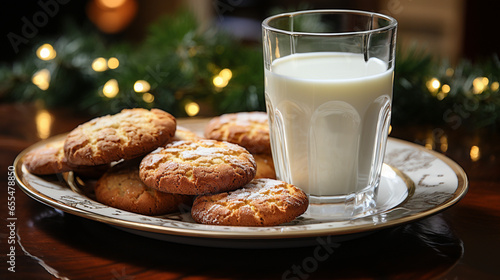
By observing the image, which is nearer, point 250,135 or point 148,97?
point 250,135

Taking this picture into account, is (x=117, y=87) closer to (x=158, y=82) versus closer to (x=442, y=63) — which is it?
(x=158, y=82)

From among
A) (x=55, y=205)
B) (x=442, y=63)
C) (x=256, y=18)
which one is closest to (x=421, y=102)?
(x=442, y=63)

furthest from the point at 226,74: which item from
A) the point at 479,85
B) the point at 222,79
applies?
the point at 479,85

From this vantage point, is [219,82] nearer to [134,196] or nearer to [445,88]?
[445,88]

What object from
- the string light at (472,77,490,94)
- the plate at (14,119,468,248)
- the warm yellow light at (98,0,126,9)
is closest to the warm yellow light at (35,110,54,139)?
the plate at (14,119,468,248)

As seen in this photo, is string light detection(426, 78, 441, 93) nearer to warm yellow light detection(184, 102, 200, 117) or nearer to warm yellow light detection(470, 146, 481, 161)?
warm yellow light detection(470, 146, 481, 161)

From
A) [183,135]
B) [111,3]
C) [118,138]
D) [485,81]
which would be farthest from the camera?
[111,3]
